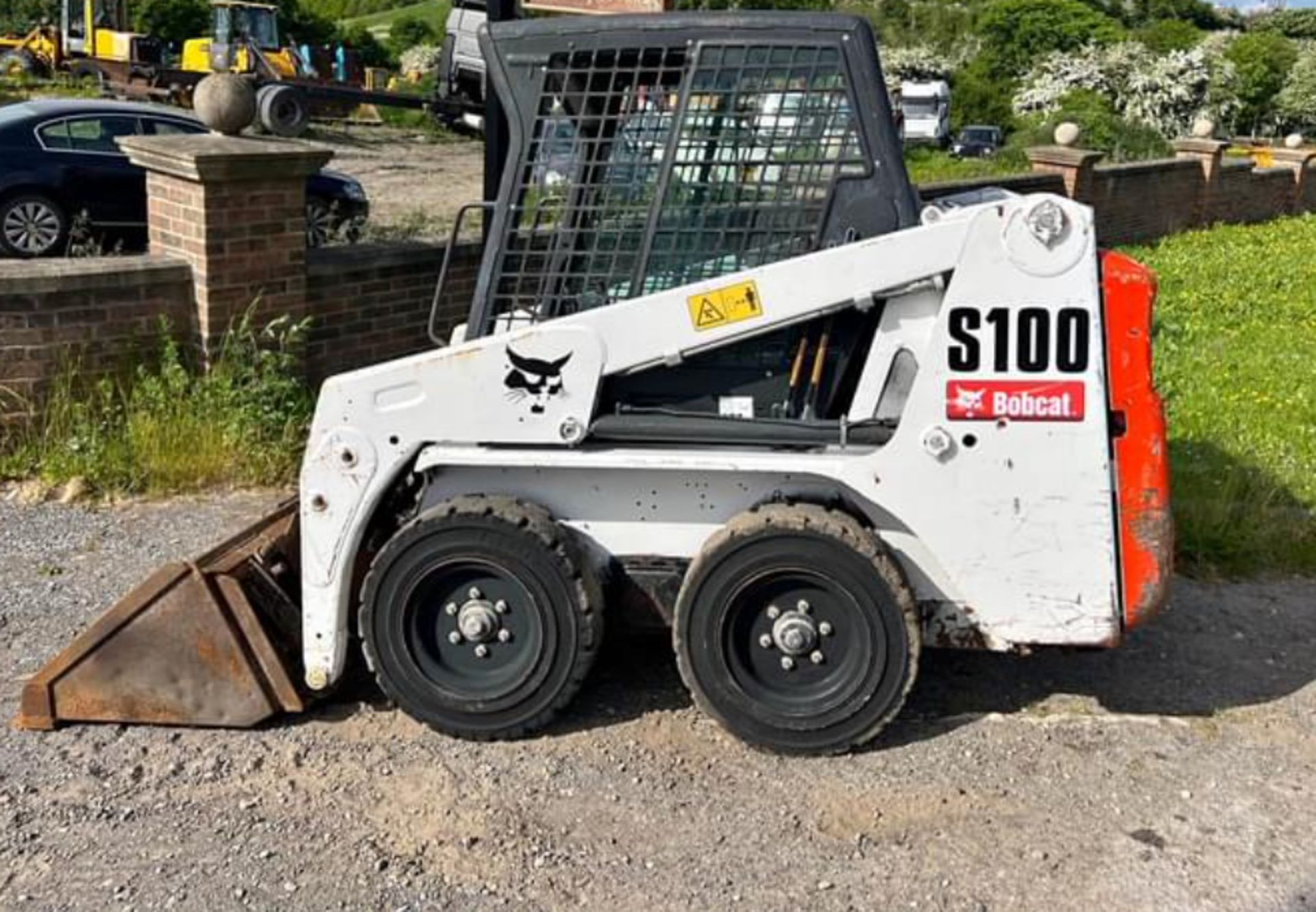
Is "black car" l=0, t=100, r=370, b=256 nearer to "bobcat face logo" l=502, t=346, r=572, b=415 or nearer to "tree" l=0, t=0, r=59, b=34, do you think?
"bobcat face logo" l=502, t=346, r=572, b=415

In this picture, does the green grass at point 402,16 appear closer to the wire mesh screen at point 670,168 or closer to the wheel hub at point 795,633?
the wire mesh screen at point 670,168

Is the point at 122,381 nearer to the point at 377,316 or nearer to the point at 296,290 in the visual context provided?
the point at 296,290

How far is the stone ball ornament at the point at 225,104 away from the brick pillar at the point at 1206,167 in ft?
52.6

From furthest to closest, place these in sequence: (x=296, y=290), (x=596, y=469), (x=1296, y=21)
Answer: (x=1296, y=21) < (x=296, y=290) < (x=596, y=469)

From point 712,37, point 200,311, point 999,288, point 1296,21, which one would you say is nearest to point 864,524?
point 999,288

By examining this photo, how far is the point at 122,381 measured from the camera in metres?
7.32

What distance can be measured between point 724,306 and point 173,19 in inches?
1997

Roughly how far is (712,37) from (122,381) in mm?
4196

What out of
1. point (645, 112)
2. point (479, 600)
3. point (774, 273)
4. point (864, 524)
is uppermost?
point (645, 112)

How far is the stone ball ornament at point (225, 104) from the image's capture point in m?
7.68

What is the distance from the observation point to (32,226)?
12625 mm

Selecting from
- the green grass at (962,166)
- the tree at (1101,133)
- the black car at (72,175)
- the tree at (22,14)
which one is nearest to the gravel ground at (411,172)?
the black car at (72,175)

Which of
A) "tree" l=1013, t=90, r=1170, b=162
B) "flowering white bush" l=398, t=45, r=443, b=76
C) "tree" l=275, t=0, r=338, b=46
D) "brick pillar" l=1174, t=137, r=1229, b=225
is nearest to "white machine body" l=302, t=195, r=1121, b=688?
"brick pillar" l=1174, t=137, r=1229, b=225

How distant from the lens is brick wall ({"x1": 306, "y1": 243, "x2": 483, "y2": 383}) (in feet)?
26.7
